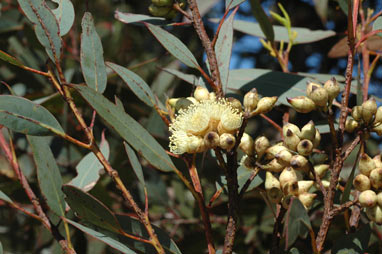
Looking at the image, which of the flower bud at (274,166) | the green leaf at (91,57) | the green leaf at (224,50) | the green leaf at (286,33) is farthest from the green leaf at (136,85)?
the green leaf at (286,33)

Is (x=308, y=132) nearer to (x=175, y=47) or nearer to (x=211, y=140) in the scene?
(x=211, y=140)

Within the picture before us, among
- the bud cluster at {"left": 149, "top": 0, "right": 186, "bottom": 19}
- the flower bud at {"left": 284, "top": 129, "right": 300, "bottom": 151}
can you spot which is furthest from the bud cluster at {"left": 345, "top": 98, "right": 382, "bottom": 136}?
the bud cluster at {"left": 149, "top": 0, "right": 186, "bottom": 19}

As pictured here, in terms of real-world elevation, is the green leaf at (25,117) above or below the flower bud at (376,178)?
above

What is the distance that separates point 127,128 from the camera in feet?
2.56

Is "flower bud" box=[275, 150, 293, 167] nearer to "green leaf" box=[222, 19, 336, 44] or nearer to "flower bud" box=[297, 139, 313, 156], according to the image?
"flower bud" box=[297, 139, 313, 156]

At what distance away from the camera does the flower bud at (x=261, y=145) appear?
785 millimetres

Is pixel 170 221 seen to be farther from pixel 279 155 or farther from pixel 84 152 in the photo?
pixel 279 155

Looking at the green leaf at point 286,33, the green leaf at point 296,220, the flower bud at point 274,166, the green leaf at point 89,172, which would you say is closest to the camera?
the green leaf at point 296,220

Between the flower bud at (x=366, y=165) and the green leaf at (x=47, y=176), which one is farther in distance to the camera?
the green leaf at (x=47, y=176)

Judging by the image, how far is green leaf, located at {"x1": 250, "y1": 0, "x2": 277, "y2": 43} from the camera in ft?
3.38

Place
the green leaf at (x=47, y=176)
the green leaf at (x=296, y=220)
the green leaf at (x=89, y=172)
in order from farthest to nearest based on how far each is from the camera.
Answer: the green leaf at (x=89, y=172) → the green leaf at (x=47, y=176) → the green leaf at (x=296, y=220)

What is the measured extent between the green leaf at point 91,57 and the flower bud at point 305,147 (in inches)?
14.4

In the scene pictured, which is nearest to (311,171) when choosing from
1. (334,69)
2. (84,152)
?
(84,152)

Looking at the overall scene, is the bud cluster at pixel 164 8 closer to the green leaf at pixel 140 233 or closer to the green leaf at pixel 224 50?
the green leaf at pixel 224 50
